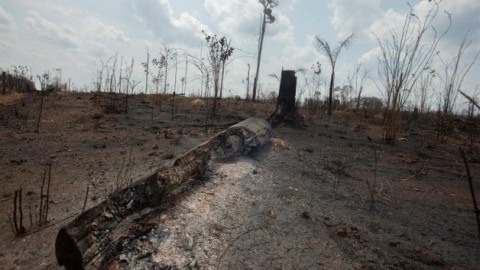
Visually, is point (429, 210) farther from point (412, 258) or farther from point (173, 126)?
point (173, 126)

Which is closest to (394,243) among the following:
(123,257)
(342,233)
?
(342,233)

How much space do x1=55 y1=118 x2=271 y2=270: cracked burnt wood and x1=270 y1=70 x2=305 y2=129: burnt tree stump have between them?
3436mm

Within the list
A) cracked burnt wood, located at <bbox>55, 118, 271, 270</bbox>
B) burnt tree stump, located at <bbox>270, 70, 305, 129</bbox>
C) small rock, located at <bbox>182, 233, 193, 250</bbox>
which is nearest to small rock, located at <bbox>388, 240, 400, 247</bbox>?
small rock, located at <bbox>182, 233, 193, 250</bbox>

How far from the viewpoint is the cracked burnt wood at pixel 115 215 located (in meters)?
1.69

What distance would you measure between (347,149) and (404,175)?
1.24 meters

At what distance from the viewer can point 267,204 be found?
267 cm

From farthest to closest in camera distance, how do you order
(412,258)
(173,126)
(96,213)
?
(173,126) → (412,258) → (96,213)

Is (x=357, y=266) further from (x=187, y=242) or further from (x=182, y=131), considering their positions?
(x=182, y=131)

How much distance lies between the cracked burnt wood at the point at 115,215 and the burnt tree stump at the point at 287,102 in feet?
11.3

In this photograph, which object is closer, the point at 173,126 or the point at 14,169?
the point at 14,169

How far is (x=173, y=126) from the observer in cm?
616

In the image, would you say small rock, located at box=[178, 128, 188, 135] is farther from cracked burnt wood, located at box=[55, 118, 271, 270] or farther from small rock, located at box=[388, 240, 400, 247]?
small rock, located at box=[388, 240, 400, 247]

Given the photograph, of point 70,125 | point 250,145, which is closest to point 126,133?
point 70,125

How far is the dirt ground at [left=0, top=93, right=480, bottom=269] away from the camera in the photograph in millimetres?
2027
